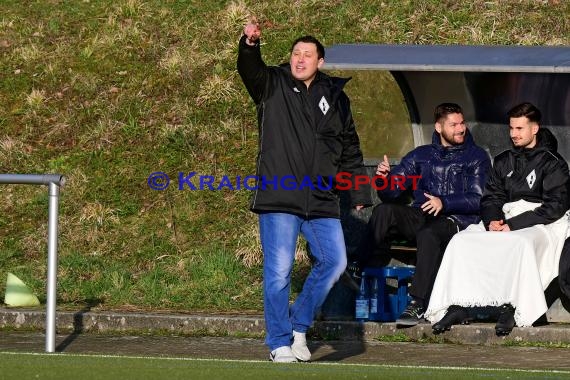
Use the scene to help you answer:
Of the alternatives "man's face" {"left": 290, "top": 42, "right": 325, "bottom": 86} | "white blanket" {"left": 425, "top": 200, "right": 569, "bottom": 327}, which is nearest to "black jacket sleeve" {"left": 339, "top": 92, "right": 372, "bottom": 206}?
"man's face" {"left": 290, "top": 42, "right": 325, "bottom": 86}

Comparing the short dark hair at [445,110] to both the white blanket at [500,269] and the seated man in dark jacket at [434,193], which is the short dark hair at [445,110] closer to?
the seated man in dark jacket at [434,193]

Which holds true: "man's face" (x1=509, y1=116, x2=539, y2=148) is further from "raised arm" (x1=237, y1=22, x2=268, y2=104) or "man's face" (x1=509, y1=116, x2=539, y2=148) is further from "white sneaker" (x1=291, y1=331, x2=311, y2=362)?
"white sneaker" (x1=291, y1=331, x2=311, y2=362)

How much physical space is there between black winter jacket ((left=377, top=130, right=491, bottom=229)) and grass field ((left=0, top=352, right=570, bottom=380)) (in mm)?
2920

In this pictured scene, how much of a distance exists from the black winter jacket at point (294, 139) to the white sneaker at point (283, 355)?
81 cm

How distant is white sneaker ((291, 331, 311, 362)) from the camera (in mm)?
8602

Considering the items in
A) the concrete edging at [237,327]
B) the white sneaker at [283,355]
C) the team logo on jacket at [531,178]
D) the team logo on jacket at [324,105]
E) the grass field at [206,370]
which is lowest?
the grass field at [206,370]

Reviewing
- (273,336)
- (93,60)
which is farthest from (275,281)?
(93,60)

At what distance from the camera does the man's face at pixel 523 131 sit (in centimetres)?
1041

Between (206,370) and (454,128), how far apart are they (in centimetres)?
410

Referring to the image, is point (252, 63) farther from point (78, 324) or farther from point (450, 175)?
point (78, 324)

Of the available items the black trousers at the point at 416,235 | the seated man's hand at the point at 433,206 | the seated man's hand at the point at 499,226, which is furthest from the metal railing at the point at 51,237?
the seated man's hand at the point at 499,226

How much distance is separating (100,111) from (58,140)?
0.59m

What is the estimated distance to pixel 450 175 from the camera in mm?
10961

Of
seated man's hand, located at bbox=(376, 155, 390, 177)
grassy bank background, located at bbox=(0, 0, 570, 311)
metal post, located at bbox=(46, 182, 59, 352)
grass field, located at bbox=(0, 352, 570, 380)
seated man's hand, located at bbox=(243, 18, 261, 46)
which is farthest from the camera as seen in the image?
grassy bank background, located at bbox=(0, 0, 570, 311)
